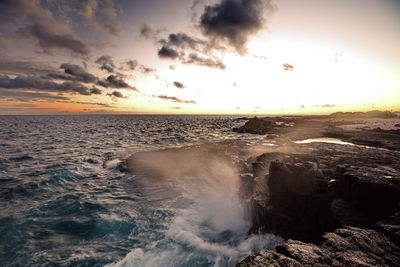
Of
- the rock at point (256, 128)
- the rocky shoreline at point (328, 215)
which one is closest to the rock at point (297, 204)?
the rocky shoreline at point (328, 215)

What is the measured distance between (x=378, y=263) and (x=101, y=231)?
1299cm

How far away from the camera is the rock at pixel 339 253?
4367mm

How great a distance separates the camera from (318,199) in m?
8.71

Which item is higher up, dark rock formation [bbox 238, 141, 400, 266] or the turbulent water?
dark rock formation [bbox 238, 141, 400, 266]

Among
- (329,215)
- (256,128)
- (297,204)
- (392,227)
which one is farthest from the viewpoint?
(256,128)

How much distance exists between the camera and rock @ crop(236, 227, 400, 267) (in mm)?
4367

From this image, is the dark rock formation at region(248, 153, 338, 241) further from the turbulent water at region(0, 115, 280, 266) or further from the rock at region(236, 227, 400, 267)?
the rock at region(236, 227, 400, 267)

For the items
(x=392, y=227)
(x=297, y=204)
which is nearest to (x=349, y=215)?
(x=392, y=227)

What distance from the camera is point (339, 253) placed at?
4.67m

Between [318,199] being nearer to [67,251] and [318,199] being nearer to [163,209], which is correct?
[163,209]

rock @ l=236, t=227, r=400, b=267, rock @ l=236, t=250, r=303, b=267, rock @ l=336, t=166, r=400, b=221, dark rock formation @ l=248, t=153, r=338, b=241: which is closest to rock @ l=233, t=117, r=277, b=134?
dark rock formation @ l=248, t=153, r=338, b=241

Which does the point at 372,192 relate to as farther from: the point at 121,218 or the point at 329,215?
the point at 121,218

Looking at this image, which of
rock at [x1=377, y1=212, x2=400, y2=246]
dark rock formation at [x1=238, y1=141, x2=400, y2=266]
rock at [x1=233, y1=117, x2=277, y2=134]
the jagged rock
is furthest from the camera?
rock at [x1=233, y1=117, x2=277, y2=134]

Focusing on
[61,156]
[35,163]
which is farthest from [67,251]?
[61,156]
